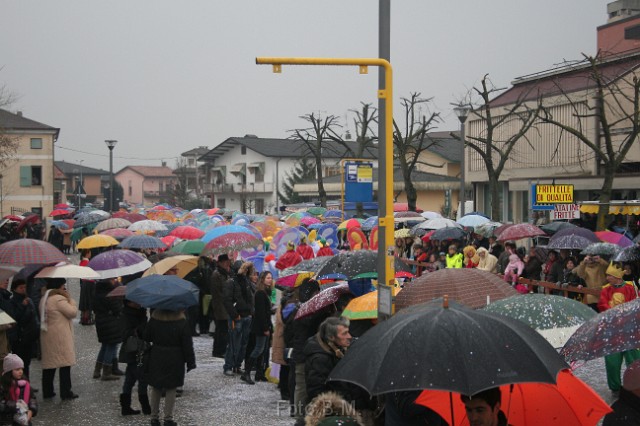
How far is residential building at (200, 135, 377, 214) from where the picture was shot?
92.8m

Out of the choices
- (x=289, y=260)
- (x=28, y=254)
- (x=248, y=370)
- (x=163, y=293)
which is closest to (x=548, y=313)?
(x=163, y=293)

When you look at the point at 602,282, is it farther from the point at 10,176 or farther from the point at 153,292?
the point at 10,176

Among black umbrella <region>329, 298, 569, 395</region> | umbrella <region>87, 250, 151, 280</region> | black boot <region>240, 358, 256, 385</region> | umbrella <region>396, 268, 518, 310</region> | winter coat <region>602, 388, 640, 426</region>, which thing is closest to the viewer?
black umbrella <region>329, 298, 569, 395</region>

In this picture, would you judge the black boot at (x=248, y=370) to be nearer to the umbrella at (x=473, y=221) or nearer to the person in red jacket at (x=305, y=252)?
the person in red jacket at (x=305, y=252)

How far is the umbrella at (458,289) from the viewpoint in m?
8.45

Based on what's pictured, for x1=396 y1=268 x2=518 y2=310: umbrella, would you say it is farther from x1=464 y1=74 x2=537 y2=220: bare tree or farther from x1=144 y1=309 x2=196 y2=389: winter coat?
x1=464 y1=74 x2=537 y2=220: bare tree

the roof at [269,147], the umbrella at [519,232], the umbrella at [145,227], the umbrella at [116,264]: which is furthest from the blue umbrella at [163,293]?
the roof at [269,147]

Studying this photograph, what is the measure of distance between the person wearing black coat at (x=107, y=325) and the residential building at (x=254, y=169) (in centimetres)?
7468

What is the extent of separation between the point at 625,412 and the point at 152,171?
17476 centimetres

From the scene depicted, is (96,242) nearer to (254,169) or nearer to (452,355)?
(452,355)

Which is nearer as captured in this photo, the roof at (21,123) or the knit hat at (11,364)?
the knit hat at (11,364)

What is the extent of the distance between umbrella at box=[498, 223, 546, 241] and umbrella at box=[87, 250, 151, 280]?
10065 millimetres

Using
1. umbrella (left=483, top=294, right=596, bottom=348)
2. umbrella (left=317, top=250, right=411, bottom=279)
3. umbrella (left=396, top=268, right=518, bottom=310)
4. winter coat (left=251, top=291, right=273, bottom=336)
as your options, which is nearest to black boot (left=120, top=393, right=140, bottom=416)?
winter coat (left=251, top=291, right=273, bottom=336)

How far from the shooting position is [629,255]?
16.0 meters
